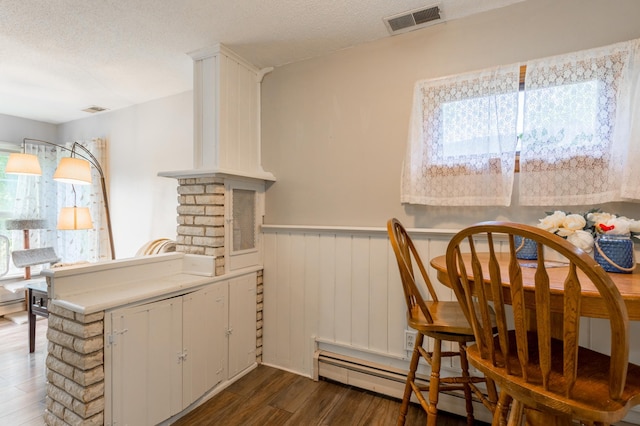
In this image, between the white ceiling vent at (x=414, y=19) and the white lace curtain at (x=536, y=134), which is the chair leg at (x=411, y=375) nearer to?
the white lace curtain at (x=536, y=134)

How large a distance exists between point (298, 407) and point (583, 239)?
1.74m

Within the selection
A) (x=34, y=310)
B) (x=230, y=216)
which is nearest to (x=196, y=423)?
(x=230, y=216)

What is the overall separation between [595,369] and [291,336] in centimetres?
181

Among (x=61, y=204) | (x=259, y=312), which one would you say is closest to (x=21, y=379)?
(x=259, y=312)

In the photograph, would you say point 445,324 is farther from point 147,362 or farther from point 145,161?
point 145,161

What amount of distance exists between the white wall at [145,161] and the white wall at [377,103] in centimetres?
116

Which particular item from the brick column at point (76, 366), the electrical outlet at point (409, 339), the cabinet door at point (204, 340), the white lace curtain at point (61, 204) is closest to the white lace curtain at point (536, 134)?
the electrical outlet at point (409, 339)

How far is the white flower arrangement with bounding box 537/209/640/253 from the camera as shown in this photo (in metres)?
1.18

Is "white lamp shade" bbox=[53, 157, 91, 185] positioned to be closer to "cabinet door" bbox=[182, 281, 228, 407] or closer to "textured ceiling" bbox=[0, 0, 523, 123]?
"textured ceiling" bbox=[0, 0, 523, 123]

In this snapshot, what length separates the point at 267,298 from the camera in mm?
2465

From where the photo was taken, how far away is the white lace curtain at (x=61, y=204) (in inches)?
143

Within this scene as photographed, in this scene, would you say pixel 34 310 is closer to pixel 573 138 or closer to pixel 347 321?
pixel 347 321

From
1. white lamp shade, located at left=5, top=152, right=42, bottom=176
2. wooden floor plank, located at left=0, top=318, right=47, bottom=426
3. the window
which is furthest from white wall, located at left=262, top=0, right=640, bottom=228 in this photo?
the window

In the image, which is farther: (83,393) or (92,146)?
(92,146)
